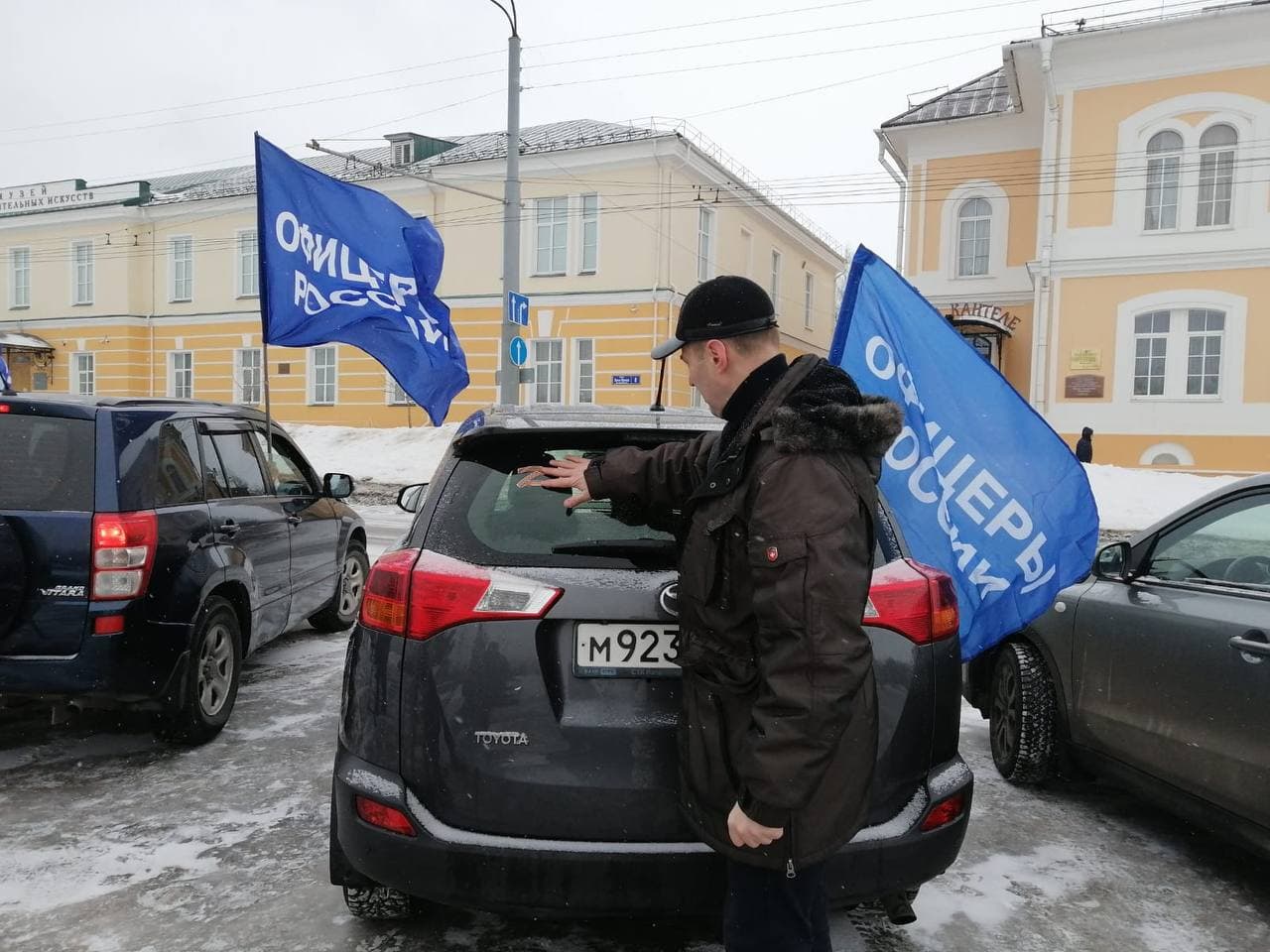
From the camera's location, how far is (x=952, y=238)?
25719mm

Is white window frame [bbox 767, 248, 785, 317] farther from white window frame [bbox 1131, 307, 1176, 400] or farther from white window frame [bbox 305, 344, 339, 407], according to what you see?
white window frame [bbox 305, 344, 339, 407]

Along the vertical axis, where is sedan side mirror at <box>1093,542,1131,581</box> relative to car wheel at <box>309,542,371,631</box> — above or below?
above

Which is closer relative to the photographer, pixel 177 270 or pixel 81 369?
pixel 177 270

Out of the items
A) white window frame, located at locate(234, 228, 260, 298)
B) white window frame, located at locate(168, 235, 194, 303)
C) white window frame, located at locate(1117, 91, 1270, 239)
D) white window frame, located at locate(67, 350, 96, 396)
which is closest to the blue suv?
white window frame, located at locate(1117, 91, 1270, 239)

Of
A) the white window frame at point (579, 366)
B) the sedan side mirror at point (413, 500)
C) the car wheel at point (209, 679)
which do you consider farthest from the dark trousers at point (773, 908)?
the white window frame at point (579, 366)

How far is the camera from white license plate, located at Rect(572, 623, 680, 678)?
2.35 meters

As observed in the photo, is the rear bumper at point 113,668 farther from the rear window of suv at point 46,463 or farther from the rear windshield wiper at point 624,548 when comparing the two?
the rear windshield wiper at point 624,548

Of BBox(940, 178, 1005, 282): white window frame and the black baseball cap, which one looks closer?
the black baseball cap

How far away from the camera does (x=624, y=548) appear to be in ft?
8.20

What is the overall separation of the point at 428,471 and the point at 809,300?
19407 mm

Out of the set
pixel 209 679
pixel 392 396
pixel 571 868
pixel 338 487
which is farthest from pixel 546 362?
pixel 571 868

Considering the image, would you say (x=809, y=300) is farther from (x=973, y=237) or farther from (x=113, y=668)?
(x=113, y=668)

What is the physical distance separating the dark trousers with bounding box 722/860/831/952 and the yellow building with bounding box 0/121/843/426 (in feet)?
78.6

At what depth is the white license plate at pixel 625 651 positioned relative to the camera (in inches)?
92.6
